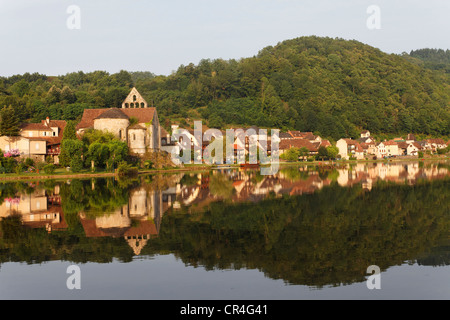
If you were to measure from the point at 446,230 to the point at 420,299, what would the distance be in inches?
292

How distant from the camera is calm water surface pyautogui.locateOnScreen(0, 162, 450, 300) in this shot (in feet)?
30.5

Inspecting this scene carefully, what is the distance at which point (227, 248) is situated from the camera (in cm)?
1255

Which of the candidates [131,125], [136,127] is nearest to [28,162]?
[136,127]

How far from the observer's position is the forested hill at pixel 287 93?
10475 centimetres

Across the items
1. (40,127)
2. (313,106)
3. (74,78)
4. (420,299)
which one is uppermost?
(74,78)

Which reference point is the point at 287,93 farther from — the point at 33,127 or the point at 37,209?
the point at 37,209

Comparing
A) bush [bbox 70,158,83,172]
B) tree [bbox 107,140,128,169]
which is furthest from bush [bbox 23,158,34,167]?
tree [bbox 107,140,128,169]

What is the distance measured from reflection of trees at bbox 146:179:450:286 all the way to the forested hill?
6632 cm

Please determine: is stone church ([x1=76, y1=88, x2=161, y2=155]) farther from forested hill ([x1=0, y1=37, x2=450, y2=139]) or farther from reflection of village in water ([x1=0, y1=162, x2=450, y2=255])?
reflection of village in water ([x1=0, y1=162, x2=450, y2=255])

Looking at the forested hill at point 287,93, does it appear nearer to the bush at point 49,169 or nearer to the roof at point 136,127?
the roof at point 136,127

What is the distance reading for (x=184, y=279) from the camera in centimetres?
995
